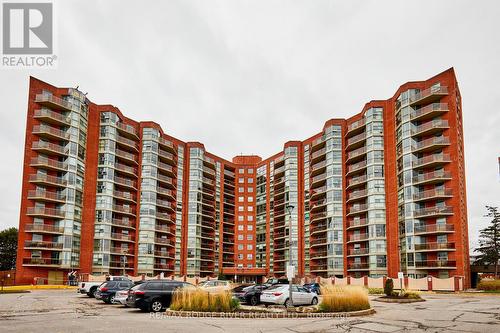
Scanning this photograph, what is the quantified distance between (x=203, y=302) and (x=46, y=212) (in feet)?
167

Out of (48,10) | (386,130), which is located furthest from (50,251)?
(386,130)

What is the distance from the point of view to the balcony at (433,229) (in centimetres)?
5838

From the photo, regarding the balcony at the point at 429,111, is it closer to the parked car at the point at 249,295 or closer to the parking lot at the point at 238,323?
the parked car at the point at 249,295

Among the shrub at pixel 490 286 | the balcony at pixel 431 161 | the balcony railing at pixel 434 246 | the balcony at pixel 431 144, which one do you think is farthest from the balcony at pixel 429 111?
the shrub at pixel 490 286

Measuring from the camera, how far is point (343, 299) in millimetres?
22422

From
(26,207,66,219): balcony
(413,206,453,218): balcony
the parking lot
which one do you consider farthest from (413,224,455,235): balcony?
(26,207,66,219): balcony

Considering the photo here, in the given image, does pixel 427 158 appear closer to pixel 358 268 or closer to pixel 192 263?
pixel 358 268

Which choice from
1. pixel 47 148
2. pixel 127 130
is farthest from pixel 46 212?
pixel 127 130

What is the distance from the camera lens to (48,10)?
2912cm

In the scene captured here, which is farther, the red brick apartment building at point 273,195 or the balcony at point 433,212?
Answer: the red brick apartment building at point 273,195

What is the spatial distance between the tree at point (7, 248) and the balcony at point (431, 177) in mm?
80171

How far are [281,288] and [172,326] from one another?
39.3 feet

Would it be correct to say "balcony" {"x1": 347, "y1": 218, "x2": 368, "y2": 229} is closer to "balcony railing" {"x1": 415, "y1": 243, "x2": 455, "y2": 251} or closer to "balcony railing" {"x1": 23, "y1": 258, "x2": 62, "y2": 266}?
"balcony railing" {"x1": 415, "y1": 243, "x2": 455, "y2": 251}

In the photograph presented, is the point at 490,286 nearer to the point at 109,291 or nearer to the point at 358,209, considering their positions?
the point at 358,209
